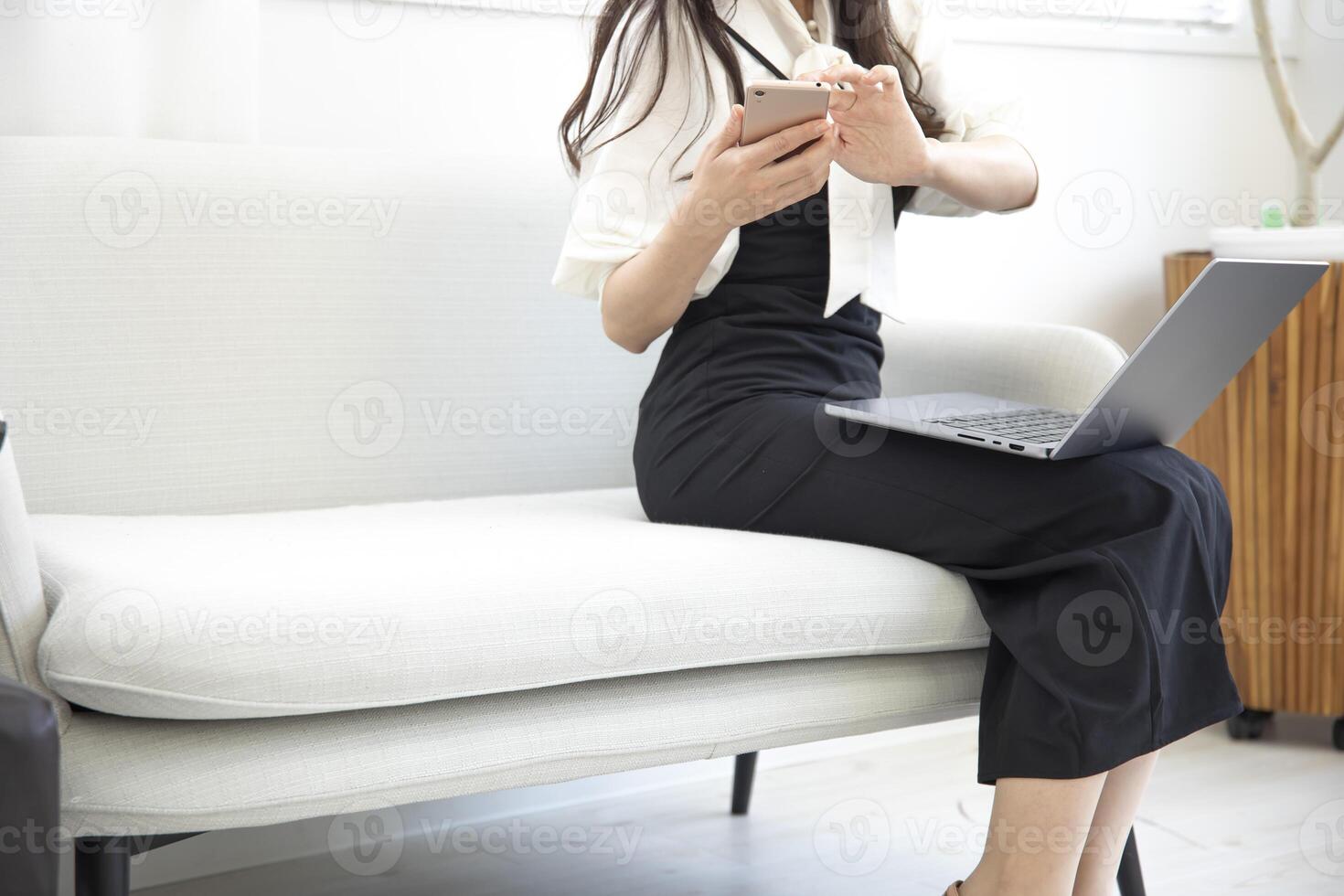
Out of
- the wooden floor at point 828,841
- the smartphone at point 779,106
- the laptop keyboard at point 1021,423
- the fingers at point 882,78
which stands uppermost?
the fingers at point 882,78

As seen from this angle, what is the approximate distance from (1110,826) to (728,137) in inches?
26.3

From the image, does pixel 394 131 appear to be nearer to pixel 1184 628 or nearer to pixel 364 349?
pixel 364 349

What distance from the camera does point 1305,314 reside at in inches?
71.7

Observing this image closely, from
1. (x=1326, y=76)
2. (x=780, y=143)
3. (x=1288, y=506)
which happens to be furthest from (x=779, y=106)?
(x=1326, y=76)

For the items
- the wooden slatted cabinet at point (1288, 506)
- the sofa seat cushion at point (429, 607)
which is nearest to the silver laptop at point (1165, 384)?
the sofa seat cushion at point (429, 607)

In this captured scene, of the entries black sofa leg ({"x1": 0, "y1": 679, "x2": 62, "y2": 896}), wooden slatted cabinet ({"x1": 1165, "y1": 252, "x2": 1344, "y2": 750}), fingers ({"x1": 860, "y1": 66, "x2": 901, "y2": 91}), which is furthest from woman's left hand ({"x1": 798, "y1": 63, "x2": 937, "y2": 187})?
wooden slatted cabinet ({"x1": 1165, "y1": 252, "x2": 1344, "y2": 750})

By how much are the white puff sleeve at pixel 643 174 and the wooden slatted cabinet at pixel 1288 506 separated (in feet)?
3.39

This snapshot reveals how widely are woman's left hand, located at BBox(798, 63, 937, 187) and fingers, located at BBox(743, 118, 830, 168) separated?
4 cm

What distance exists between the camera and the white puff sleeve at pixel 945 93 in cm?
140

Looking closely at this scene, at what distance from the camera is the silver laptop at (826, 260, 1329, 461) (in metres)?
0.97

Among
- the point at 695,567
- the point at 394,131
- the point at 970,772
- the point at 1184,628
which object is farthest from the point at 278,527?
the point at 970,772

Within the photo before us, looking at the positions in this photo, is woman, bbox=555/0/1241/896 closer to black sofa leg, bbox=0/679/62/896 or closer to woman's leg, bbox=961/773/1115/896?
woman's leg, bbox=961/773/1115/896

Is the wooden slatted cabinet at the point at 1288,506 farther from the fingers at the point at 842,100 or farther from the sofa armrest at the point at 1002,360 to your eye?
the fingers at the point at 842,100

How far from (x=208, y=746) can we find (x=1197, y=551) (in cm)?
78
